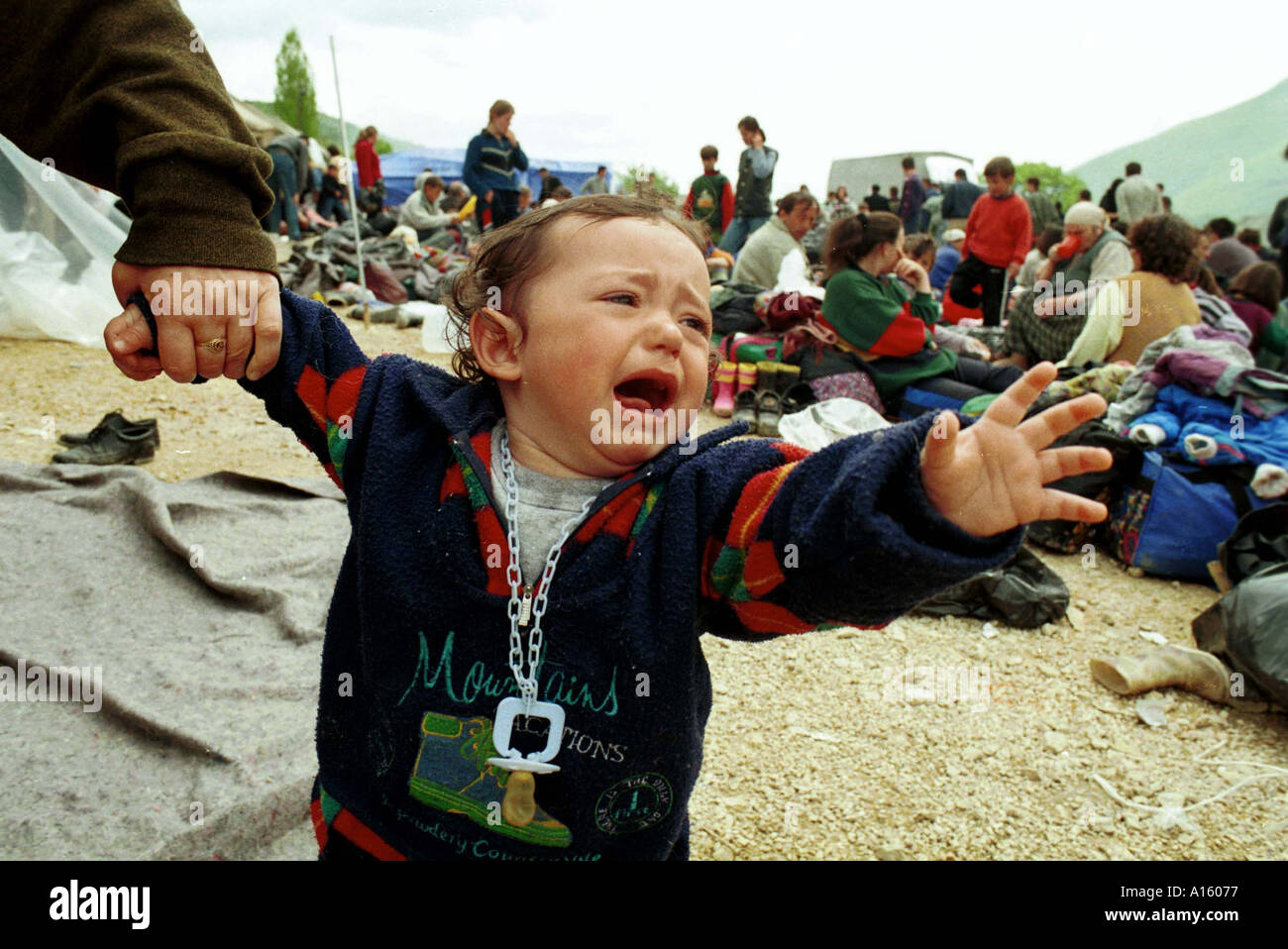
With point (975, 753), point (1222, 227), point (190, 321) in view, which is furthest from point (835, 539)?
point (1222, 227)

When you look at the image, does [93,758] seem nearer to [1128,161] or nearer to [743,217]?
[743,217]

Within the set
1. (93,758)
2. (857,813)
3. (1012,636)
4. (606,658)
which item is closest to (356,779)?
(606,658)

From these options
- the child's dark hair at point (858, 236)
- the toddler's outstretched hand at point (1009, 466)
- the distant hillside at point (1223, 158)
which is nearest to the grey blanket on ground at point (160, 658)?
the toddler's outstretched hand at point (1009, 466)

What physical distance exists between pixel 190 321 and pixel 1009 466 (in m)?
1.03

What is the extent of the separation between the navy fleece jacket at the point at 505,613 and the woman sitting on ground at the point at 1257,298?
7.10 metres

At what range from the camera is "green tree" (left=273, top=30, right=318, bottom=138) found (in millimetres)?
43219

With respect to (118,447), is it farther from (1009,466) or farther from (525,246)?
(1009,466)

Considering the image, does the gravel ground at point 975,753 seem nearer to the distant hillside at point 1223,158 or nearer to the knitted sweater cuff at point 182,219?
the knitted sweater cuff at point 182,219

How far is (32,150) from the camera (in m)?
1.32

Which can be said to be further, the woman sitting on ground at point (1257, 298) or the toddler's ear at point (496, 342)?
the woman sitting on ground at point (1257, 298)

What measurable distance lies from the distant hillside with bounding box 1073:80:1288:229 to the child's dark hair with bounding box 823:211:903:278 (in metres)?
3.18

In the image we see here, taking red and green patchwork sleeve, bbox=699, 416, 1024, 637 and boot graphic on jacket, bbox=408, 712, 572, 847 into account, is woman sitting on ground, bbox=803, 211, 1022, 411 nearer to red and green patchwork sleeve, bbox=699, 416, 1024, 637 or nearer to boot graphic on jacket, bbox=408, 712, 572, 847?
red and green patchwork sleeve, bbox=699, 416, 1024, 637

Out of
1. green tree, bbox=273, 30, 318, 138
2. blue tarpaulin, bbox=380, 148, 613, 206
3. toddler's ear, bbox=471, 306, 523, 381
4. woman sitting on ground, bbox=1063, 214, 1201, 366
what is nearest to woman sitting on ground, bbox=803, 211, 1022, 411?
woman sitting on ground, bbox=1063, 214, 1201, 366

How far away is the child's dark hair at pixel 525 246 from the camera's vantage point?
4.38 ft
